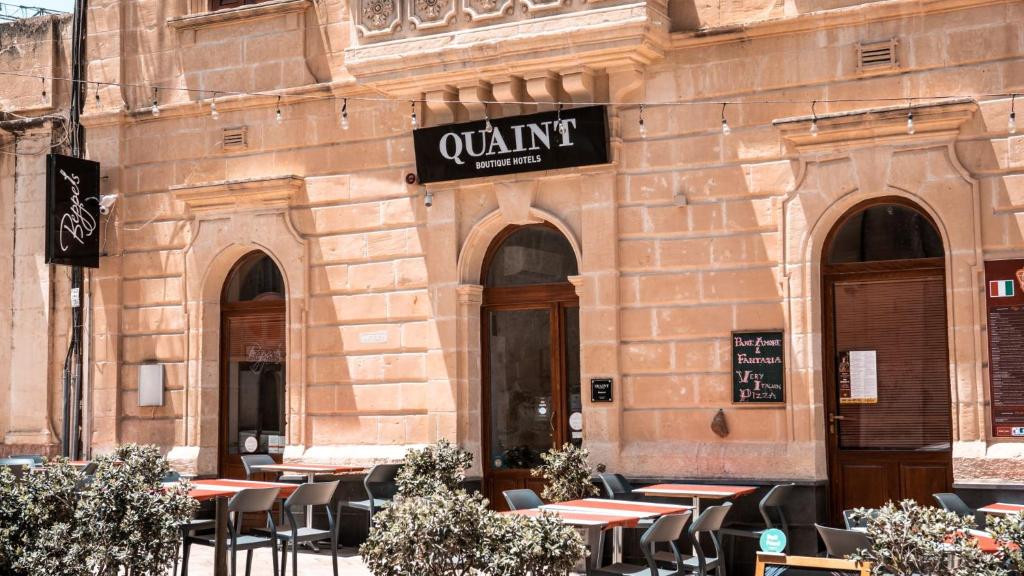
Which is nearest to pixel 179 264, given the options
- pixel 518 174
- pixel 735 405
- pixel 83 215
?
pixel 83 215

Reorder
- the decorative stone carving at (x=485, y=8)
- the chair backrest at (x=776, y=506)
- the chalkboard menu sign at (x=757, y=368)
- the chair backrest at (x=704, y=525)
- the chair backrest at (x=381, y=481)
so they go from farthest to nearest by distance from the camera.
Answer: the decorative stone carving at (x=485, y=8)
the chair backrest at (x=381, y=481)
the chalkboard menu sign at (x=757, y=368)
the chair backrest at (x=776, y=506)
the chair backrest at (x=704, y=525)

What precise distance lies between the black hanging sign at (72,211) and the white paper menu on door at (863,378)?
848 centimetres

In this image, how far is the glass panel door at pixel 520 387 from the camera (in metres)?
12.7

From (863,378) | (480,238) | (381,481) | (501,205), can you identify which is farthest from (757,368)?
(381,481)

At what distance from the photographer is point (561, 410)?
41.0 ft

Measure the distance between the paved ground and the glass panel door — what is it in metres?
1.75

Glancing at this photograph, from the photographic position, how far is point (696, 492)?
10.1 metres

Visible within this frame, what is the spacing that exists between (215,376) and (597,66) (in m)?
5.65

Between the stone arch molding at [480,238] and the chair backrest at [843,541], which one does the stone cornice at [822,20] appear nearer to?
the stone arch molding at [480,238]

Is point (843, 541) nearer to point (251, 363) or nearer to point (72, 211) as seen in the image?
point (251, 363)

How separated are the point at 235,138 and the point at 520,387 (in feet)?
14.3

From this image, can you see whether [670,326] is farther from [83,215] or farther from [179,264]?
[83,215]

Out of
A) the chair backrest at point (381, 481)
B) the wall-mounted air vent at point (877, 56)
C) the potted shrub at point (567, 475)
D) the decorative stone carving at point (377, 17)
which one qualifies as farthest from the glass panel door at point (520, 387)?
the wall-mounted air vent at point (877, 56)

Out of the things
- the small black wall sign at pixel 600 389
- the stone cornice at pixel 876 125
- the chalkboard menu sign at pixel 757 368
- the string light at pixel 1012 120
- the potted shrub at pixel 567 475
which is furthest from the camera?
the small black wall sign at pixel 600 389
